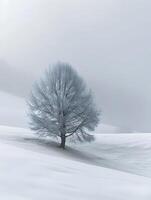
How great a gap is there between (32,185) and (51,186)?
0.40 metres

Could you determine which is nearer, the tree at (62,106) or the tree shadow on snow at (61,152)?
the tree shadow on snow at (61,152)

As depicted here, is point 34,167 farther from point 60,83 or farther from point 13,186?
point 60,83

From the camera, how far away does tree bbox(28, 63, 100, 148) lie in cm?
2995

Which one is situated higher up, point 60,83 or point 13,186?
point 60,83

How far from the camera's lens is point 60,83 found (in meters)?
30.9

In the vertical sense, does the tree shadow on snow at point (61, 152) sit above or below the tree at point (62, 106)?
below

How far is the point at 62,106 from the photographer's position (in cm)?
2984

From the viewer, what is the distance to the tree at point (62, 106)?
1179 inches

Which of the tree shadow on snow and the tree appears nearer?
the tree shadow on snow

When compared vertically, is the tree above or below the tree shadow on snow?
above

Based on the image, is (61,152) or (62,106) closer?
(61,152)

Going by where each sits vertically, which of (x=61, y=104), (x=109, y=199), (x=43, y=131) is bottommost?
(x=109, y=199)

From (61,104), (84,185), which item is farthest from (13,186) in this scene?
(61,104)

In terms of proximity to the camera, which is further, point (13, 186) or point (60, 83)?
point (60, 83)
